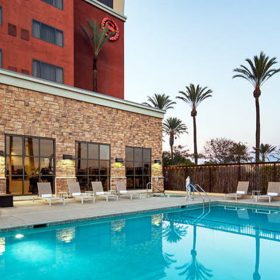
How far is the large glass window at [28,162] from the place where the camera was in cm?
1339

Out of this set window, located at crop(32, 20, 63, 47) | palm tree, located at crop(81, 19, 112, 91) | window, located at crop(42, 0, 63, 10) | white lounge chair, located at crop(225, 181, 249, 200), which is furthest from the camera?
palm tree, located at crop(81, 19, 112, 91)

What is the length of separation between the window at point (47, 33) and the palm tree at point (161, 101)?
17731 mm

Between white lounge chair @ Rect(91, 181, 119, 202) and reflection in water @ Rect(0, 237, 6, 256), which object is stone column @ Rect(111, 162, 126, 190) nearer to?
white lounge chair @ Rect(91, 181, 119, 202)

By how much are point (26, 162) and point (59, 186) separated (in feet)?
6.65

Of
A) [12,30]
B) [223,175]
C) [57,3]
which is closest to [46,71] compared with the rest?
[12,30]

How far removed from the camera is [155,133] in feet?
67.0

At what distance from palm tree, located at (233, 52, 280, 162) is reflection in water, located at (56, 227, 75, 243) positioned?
19.3 metres

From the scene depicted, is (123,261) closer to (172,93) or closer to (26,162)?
(26,162)

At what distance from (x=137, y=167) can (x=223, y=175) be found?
5.37 m

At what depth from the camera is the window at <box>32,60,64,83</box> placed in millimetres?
19109

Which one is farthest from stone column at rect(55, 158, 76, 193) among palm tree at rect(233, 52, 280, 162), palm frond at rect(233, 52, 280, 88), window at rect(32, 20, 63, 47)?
palm frond at rect(233, 52, 280, 88)

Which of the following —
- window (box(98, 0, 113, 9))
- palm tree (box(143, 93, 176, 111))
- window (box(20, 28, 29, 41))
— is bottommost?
palm tree (box(143, 93, 176, 111))

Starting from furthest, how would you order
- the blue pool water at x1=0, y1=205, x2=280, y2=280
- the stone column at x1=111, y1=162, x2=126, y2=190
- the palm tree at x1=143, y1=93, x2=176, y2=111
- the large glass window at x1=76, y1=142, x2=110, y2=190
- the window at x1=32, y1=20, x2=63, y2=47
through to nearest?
the palm tree at x1=143, y1=93, x2=176, y2=111 → the window at x1=32, y1=20, x2=63, y2=47 → the stone column at x1=111, y1=162, x2=126, y2=190 → the large glass window at x1=76, y1=142, x2=110, y2=190 → the blue pool water at x1=0, y1=205, x2=280, y2=280

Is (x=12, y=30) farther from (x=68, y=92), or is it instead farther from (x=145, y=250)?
(x=145, y=250)
